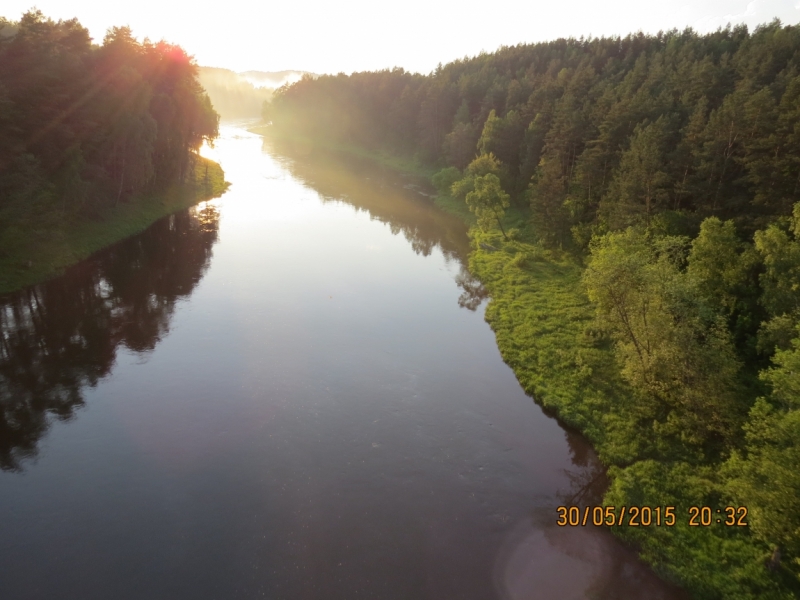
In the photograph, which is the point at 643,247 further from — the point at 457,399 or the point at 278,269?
the point at 278,269

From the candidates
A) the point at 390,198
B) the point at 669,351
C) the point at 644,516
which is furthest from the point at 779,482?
the point at 390,198

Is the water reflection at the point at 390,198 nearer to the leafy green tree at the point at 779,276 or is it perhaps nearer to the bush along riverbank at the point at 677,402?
the bush along riverbank at the point at 677,402

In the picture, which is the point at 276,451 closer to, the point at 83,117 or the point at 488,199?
the point at 488,199

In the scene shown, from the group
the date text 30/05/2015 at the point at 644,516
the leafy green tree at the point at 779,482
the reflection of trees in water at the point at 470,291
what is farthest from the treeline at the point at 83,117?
the leafy green tree at the point at 779,482

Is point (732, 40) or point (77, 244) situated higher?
point (732, 40)

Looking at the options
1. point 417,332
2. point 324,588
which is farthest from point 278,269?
point 324,588

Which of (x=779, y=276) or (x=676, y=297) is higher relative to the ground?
(x=779, y=276)
